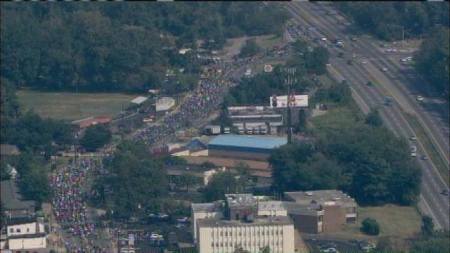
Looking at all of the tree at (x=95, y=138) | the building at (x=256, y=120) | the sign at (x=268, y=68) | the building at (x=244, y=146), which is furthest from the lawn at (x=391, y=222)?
the sign at (x=268, y=68)

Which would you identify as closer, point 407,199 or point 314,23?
point 407,199

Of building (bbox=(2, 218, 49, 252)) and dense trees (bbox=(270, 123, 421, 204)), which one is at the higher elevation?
dense trees (bbox=(270, 123, 421, 204))

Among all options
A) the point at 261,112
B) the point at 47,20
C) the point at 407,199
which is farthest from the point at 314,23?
the point at 407,199

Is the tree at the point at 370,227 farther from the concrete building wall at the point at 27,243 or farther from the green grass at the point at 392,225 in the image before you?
the concrete building wall at the point at 27,243

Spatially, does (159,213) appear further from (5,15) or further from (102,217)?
(5,15)

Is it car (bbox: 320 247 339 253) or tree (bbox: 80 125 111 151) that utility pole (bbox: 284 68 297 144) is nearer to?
tree (bbox: 80 125 111 151)

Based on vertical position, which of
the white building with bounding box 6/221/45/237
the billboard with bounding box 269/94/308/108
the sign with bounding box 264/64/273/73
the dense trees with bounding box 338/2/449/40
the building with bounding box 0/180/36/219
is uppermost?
the dense trees with bounding box 338/2/449/40

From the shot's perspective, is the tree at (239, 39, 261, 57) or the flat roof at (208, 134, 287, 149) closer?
the flat roof at (208, 134, 287, 149)

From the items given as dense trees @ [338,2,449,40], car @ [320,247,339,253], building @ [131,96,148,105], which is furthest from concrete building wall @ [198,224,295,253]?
dense trees @ [338,2,449,40]
